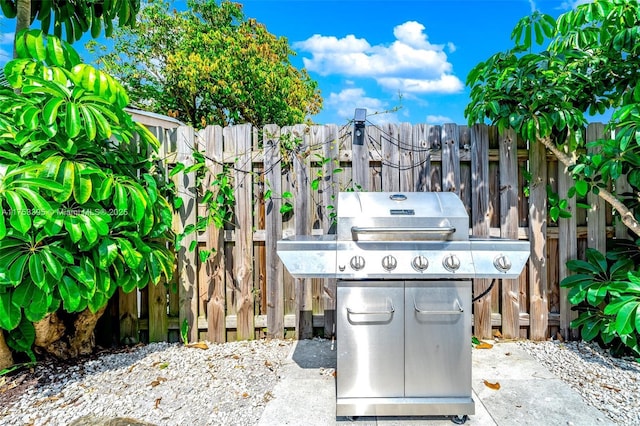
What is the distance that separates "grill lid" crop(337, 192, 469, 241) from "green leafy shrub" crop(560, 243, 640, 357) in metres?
1.41

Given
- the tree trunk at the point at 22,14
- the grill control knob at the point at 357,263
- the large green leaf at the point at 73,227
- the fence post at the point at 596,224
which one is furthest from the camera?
the fence post at the point at 596,224

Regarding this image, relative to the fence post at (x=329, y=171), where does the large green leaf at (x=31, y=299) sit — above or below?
below

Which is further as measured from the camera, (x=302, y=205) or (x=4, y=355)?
(x=302, y=205)

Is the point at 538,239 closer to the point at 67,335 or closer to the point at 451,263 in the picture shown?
the point at 451,263

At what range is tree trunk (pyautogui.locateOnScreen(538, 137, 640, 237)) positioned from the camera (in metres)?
2.60

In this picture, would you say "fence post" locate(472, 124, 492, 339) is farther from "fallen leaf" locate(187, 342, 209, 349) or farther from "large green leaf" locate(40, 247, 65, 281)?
"large green leaf" locate(40, 247, 65, 281)

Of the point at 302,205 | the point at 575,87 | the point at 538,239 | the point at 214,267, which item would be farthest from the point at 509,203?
the point at 214,267

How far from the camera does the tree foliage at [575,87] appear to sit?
244cm

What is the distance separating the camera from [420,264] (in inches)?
69.5

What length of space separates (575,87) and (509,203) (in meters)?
1.05

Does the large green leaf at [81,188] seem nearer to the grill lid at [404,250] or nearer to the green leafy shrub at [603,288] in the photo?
the grill lid at [404,250]

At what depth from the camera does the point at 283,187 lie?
114 inches

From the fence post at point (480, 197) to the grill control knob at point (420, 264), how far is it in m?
1.35

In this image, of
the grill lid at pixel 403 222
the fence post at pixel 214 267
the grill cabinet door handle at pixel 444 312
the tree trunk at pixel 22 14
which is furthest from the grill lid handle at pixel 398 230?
the tree trunk at pixel 22 14
